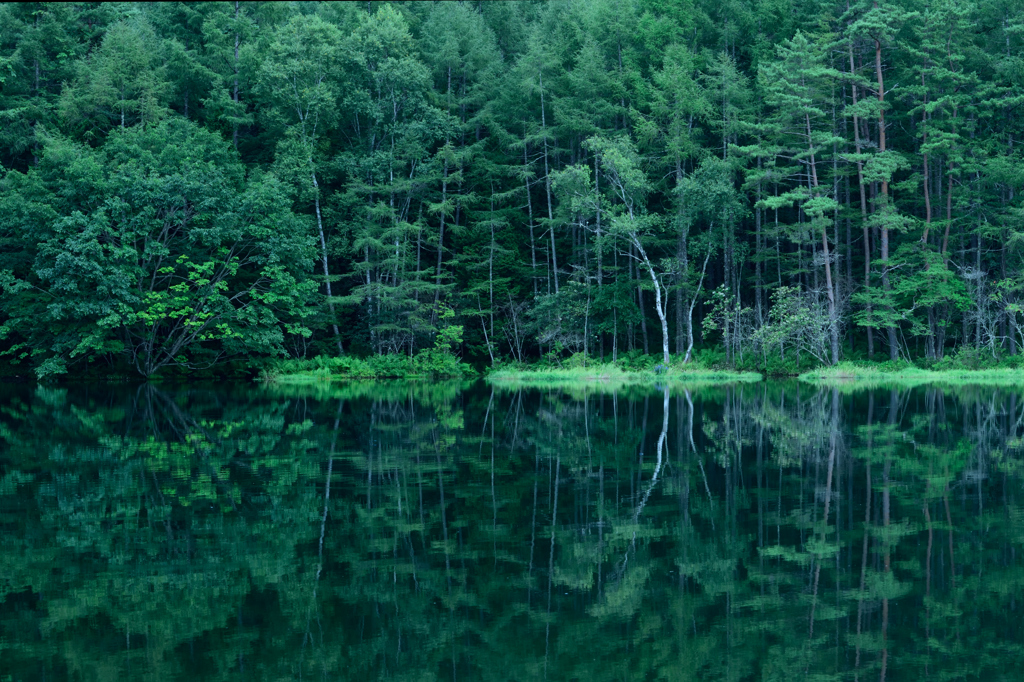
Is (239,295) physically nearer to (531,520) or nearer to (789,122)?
(789,122)

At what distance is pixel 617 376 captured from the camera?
3503cm

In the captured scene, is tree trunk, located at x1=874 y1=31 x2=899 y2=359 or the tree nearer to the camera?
the tree

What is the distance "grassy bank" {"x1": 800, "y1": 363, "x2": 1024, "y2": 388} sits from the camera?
31.1m

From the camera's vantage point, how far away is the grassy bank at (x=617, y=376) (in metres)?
34.0

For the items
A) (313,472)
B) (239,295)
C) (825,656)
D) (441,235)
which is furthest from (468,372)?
(825,656)

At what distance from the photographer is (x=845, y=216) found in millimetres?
36688

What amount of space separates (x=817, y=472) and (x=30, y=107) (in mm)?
38710

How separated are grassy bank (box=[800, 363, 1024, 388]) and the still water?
1594cm

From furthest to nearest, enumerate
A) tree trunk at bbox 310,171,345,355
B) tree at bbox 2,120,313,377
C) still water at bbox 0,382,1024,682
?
tree trunk at bbox 310,171,345,355, tree at bbox 2,120,313,377, still water at bbox 0,382,1024,682

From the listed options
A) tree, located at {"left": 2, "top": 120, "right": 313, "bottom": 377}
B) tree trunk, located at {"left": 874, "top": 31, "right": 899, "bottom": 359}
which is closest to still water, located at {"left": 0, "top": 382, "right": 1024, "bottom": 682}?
tree, located at {"left": 2, "top": 120, "right": 313, "bottom": 377}

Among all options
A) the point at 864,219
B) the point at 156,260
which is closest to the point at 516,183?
the point at 864,219

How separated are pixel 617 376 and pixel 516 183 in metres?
13.0

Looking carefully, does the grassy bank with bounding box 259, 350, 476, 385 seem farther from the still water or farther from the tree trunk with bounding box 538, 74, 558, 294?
the still water

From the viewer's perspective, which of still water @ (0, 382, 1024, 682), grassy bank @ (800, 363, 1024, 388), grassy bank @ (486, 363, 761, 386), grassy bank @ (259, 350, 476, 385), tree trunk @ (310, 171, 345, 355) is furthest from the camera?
tree trunk @ (310, 171, 345, 355)
